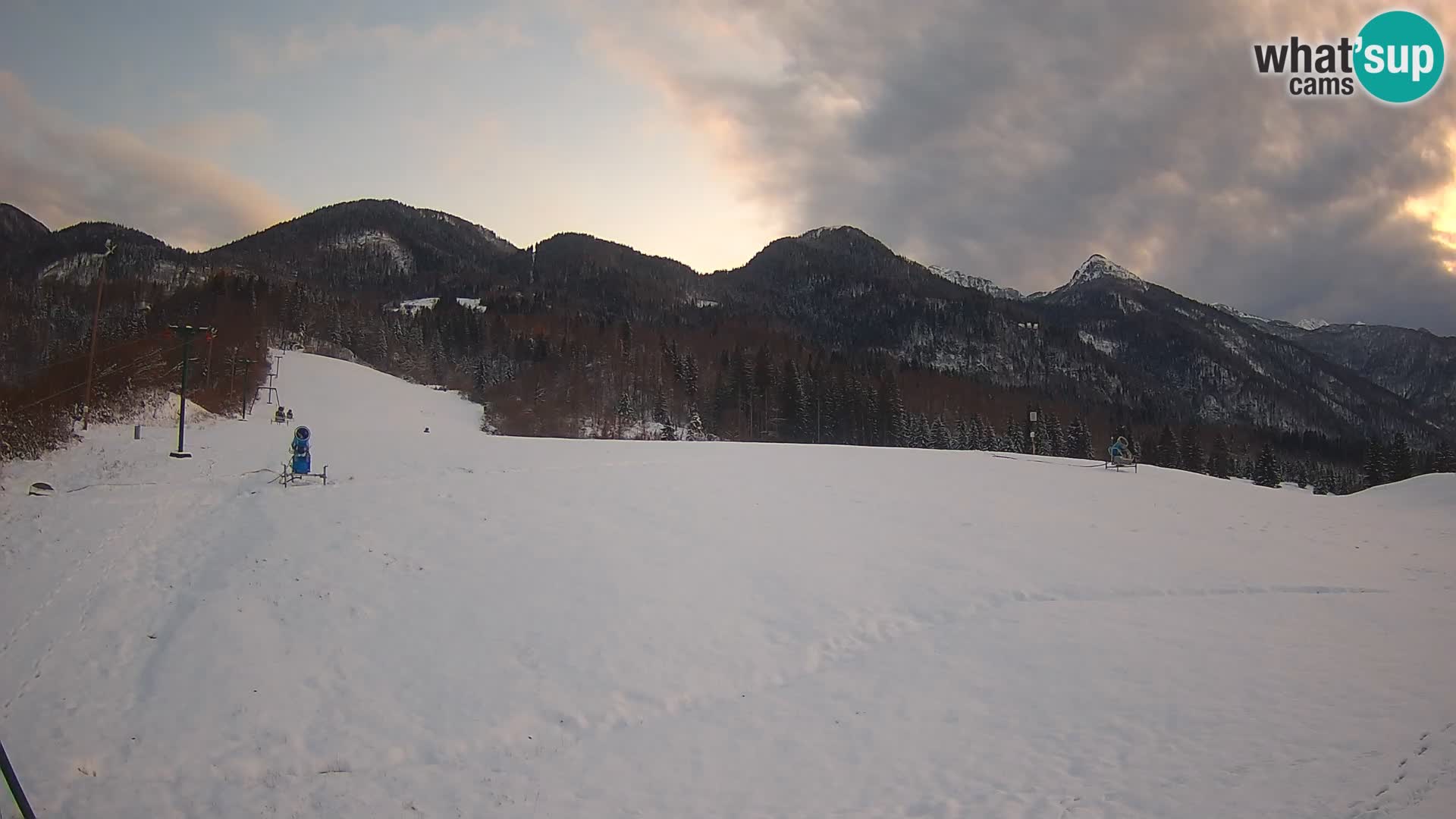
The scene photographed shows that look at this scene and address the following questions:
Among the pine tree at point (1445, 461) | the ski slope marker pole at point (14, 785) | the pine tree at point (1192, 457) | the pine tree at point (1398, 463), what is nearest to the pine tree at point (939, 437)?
the pine tree at point (1192, 457)

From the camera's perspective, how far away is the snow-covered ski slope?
28.7ft

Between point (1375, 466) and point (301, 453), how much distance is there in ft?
376

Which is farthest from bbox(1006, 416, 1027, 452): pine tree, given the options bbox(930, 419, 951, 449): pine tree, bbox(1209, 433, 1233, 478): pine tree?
bbox(1209, 433, 1233, 478): pine tree

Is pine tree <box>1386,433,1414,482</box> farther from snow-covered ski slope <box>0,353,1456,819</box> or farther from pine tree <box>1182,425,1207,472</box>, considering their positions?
snow-covered ski slope <box>0,353,1456,819</box>

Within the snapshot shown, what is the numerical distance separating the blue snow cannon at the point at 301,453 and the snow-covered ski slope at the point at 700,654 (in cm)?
130

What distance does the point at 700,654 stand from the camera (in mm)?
12836

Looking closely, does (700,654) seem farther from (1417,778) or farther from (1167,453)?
(1167,453)

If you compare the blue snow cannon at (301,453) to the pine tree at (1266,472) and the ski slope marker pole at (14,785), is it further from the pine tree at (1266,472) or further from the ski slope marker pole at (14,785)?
the pine tree at (1266,472)

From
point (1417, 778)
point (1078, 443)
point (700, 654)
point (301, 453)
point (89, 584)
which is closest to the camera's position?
point (1417, 778)

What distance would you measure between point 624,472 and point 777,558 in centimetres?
1009

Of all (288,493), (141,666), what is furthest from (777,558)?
(288,493)

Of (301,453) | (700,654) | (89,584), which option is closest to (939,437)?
(301,453)

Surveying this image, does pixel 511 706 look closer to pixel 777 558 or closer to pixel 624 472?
pixel 777 558

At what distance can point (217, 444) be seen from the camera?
30.1 meters
